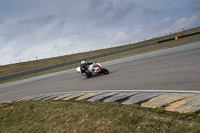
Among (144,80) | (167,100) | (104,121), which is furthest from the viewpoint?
(144,80)

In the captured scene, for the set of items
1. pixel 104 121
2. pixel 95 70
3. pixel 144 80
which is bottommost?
pixel 104 121

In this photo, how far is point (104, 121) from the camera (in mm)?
4188

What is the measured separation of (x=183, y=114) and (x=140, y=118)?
→ 0.86 metres

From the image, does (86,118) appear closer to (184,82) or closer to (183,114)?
(183,114)

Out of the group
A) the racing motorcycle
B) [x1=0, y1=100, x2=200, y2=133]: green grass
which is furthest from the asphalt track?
[x1=0, y1=100, x2=200, y2=133]: green grass

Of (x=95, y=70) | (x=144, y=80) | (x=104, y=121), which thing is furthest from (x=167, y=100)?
(x=95, y=70)

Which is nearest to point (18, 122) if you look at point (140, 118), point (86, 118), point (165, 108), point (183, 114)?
point (86, 118)

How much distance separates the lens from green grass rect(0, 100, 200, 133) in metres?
3.49

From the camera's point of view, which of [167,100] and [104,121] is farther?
[167,100]

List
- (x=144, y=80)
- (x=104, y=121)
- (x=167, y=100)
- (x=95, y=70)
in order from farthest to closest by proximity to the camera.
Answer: (x=95, y=70), (x=144, y=80), (x=167, y=100), (x=104, y=121)

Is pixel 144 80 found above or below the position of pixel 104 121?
above

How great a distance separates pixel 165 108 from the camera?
14.9 feet

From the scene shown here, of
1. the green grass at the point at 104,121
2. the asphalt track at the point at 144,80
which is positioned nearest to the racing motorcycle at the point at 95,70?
the asphalt track at the point at 144,80

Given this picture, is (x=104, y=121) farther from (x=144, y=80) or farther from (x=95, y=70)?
(x=95, y=70)
